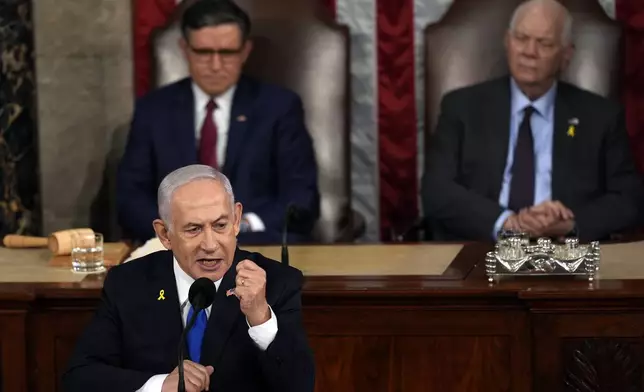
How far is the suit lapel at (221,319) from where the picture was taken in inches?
114

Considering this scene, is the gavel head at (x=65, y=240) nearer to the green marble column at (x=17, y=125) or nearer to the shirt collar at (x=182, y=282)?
the shirt collar at (x=182, y=282)

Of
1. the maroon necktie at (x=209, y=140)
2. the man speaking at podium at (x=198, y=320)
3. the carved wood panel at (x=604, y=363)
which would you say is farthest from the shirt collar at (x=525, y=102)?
the man speaking at podium at (x=198, y=320)

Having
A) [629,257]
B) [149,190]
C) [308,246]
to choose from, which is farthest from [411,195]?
[629,257]

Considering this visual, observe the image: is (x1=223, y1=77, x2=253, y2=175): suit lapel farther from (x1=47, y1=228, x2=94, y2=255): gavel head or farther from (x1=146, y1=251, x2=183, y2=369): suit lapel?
(x1=146, y1=251, x2=183, y2=369): suit lapel

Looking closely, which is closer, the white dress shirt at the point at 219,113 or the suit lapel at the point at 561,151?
the suit lapel at the point at 561,151

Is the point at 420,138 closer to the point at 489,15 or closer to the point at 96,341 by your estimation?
the point at 489,15

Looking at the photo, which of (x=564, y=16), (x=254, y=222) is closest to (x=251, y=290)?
(x=254, y=222)

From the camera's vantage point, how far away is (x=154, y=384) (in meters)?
2.80

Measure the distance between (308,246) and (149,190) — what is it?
3.58 feet

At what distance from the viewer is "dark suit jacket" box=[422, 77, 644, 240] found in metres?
5.00

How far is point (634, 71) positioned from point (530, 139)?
2.52ft

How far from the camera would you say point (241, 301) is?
2.73m

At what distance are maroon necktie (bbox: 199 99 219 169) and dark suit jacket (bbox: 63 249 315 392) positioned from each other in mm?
2353

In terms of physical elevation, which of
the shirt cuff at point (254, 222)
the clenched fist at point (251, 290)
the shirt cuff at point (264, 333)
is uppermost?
the clenched fist at point (251, 290)
